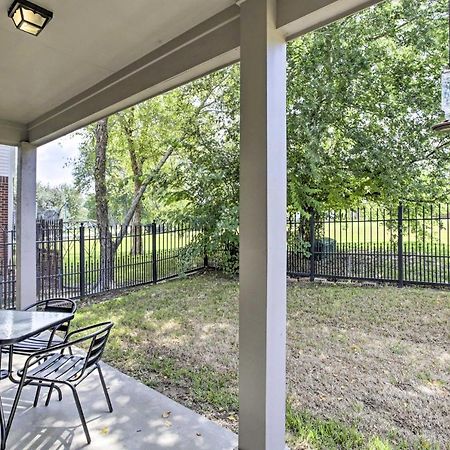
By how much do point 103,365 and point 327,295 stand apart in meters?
3.79

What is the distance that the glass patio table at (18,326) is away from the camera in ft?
6.71

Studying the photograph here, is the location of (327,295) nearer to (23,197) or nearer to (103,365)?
(103,365)

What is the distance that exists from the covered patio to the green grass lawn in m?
0.57

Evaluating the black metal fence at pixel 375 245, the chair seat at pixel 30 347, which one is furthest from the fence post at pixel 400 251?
the chair seat at pixel 30 347

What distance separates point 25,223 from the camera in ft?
14.4

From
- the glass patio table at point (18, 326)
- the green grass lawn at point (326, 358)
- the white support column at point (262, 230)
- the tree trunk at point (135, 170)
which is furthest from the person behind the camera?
the tree trunk at point (135, 170)

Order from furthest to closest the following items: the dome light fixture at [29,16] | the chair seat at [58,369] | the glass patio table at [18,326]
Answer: the chair seat at [58,369] < the glass patio table at [18,326] < the dome light fixture at [29,16]

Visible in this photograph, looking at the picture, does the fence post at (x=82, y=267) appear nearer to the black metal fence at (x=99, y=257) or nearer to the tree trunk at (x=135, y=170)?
the black metal fence at (x=99, y=257)

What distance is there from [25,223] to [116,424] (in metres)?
3.01

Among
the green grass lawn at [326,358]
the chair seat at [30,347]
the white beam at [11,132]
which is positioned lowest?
the green grass lawn at [326,358]

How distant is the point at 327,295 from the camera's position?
586cm

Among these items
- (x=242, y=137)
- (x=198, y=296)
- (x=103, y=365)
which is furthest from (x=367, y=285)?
(x=242, y=137)

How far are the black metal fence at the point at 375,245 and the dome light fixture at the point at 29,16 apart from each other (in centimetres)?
554

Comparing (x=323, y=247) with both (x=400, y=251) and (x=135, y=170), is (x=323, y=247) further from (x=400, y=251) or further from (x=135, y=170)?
(x=135, y=170)
